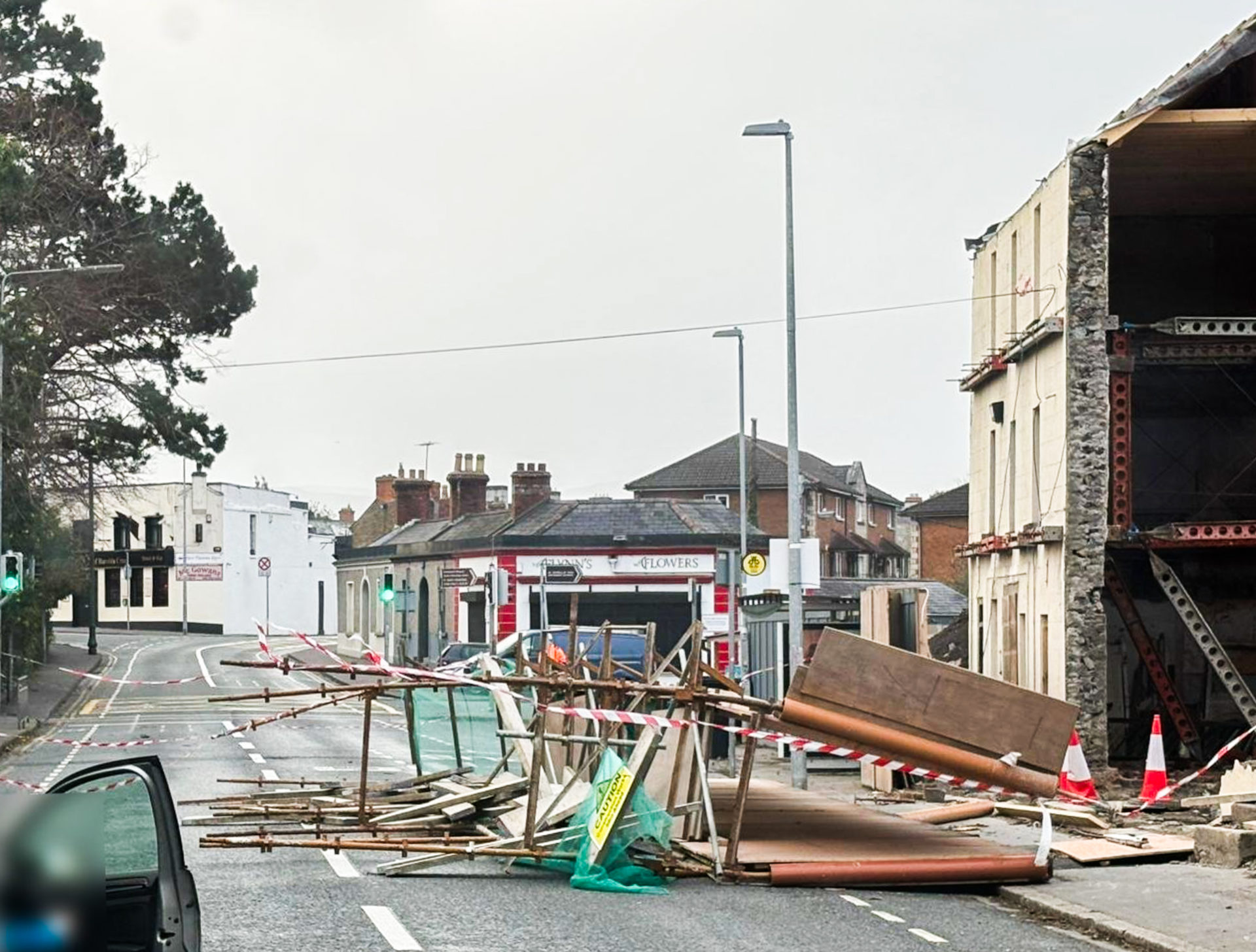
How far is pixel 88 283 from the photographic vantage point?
145 feet

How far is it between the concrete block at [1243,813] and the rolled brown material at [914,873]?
306 centimetres

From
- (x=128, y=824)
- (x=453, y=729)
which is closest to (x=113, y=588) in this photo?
(x=453, y=729)

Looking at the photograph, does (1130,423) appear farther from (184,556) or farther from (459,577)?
(184,556)

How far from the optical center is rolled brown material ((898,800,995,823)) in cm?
1789

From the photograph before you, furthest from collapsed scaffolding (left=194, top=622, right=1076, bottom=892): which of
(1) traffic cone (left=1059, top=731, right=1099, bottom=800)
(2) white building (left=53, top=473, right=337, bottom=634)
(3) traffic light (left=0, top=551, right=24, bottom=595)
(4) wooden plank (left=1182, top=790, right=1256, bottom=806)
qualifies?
(2) white building (left=53, top=473, right=337, bottom=634)

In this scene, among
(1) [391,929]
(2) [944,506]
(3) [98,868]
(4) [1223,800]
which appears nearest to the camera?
(3) [98,868]

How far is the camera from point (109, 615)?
10369 centimetres

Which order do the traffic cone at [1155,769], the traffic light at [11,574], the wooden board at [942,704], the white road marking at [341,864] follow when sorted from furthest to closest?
the traffic light at [11,574] → the traffic cone at [1155,769] → the wooden board at [942,704] → the white road marking at [341,864]

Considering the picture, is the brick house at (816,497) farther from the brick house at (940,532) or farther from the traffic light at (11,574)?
the traffic light at (11,574)

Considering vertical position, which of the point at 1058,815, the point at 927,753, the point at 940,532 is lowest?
the point at 1058,815

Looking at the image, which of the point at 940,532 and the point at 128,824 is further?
the point at 940,532

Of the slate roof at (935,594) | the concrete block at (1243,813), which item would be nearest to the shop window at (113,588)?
the slate roof at (935,594)

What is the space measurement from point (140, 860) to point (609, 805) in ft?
25.8

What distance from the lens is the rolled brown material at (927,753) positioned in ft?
49.7
